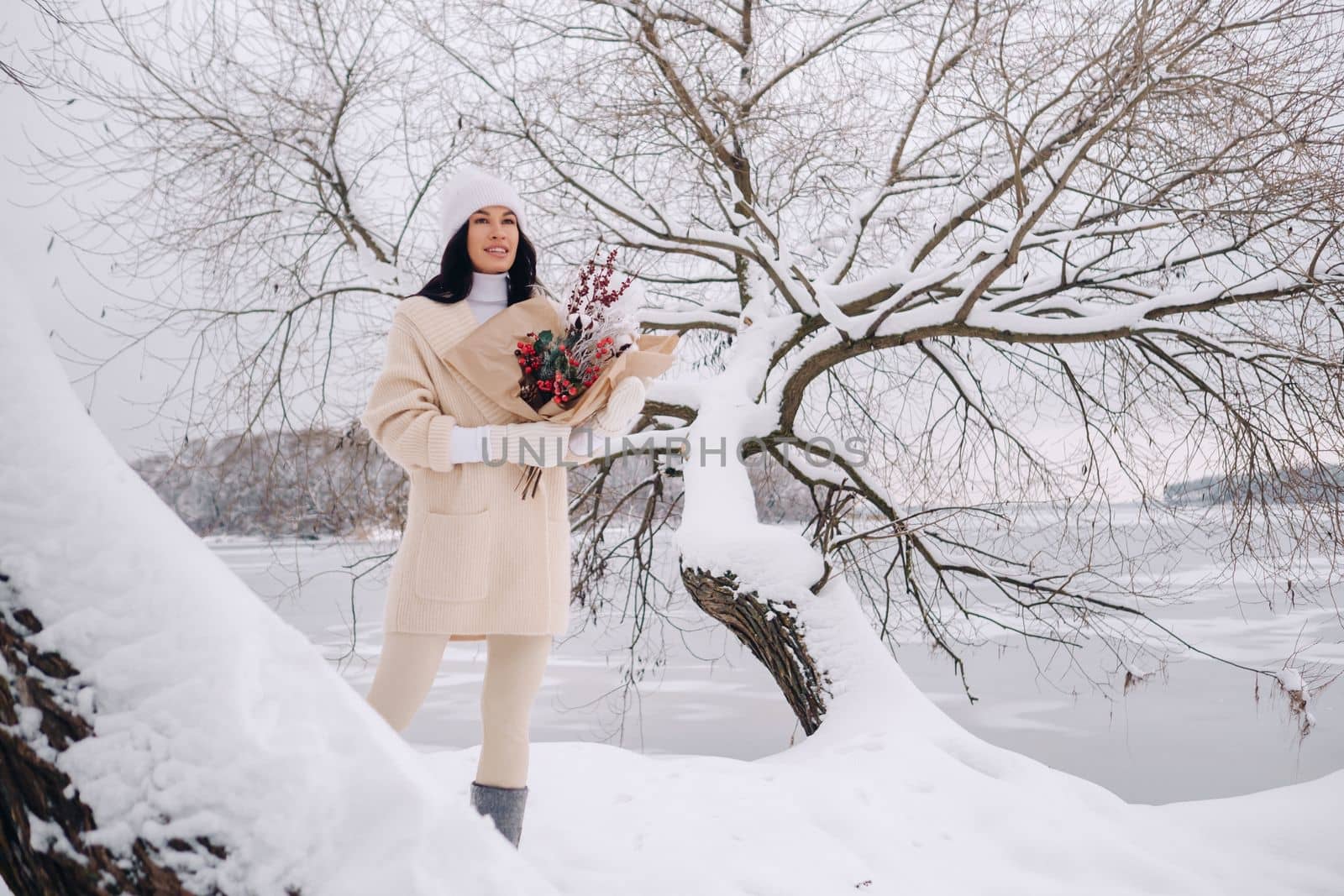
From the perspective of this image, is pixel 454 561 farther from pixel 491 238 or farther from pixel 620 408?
pixel 491 238

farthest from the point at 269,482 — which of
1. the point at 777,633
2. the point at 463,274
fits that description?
the point at 463,274

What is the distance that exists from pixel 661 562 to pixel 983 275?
151 inches

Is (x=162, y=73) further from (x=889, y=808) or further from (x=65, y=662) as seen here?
(x=889, y=808)

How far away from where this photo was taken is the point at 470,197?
2.32m

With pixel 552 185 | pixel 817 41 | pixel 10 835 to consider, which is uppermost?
pixel 817 41

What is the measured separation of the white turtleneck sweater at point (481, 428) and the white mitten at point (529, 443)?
1.2 inches

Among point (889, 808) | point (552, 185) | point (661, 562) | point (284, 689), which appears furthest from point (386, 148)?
point (284, 689)

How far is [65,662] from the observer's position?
0.94 meters

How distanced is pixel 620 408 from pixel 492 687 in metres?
0.76

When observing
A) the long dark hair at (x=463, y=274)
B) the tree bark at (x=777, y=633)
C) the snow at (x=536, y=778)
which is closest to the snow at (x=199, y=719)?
the snow at (x=536, y=778)

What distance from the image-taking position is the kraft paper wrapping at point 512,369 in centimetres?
215

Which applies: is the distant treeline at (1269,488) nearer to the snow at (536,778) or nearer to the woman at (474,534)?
the snow at (536,778)

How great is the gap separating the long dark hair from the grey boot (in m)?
1.22

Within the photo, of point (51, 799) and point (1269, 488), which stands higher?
point (1269, 488)
